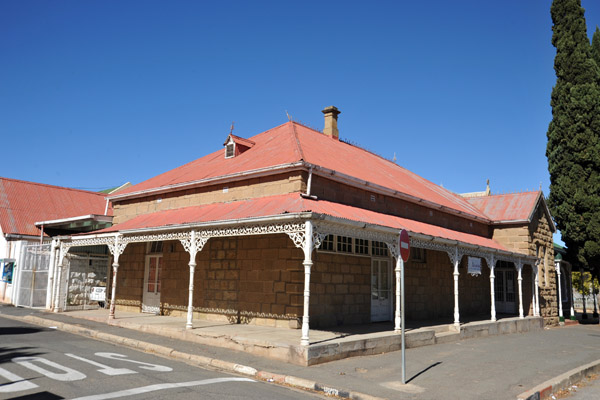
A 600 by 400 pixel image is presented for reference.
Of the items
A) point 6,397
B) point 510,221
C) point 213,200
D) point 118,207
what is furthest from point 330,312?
point 510,221

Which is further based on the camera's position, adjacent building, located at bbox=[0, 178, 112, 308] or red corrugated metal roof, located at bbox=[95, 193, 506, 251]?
adjacent building, located at bbox=[0, 178, 112, 308]

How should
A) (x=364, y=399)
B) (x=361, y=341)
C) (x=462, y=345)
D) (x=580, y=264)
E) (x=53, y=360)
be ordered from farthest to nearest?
(x=580, y=264), (x=462, y=345), (x=361, y=341), (x=53, y=360), (x=364, y=399)

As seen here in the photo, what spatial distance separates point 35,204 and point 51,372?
21139 mm

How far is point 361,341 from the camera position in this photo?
33.0 ft

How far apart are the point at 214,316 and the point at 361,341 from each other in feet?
18.9

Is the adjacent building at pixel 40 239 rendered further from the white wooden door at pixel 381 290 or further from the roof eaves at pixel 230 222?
the white wooden door at pixel 381 290

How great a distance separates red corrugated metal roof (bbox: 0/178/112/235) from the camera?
2319cm

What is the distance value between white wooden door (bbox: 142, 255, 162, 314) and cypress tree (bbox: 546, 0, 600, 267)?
19.2 metres

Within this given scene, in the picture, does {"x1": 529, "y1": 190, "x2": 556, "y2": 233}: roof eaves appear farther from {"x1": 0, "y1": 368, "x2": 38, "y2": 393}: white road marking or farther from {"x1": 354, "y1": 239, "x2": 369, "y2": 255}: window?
{"x1": 0, "y1": 368, "x2": 38, "y2": 393}: white road marking

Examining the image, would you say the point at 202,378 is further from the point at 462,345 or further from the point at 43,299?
the point at 43,299

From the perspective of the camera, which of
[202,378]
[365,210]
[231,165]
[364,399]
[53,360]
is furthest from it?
[231,165]

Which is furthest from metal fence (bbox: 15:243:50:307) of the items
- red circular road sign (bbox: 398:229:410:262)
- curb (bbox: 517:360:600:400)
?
curb (bbox: 517:360:600:400)

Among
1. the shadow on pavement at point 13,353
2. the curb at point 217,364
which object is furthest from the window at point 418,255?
the shadow on pavement at point 13,353

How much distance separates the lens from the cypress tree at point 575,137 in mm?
21812
